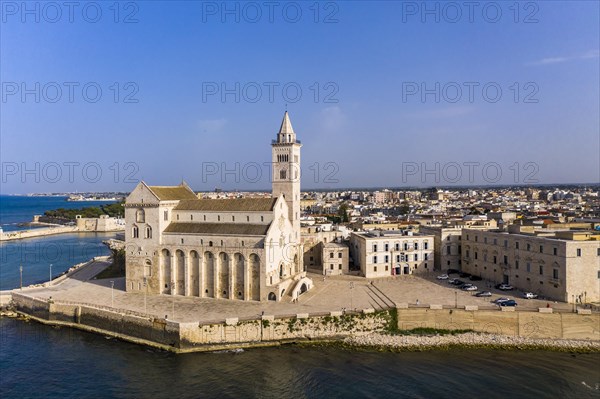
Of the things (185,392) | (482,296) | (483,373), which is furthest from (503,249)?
(185,392)

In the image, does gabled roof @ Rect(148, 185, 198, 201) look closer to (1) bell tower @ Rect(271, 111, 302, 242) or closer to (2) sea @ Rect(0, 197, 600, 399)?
(1) bell tower @ Rect(271, 111, 302, 242)

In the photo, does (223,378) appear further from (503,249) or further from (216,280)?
(503,249)

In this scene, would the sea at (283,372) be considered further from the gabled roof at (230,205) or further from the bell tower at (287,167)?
the bell tower at (287,167)

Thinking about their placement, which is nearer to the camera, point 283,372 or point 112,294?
point 283,372

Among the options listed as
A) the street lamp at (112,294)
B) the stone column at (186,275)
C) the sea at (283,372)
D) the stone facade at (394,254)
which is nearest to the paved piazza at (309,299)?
the street lamp at (112,294)

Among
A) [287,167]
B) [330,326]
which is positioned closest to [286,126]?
[287,167]

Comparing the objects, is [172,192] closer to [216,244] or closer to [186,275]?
[216,244]
